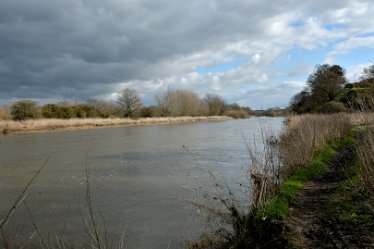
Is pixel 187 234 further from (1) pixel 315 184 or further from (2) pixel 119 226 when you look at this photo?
(1) pixel 315 184

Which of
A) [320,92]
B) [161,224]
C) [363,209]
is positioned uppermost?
[320,92]

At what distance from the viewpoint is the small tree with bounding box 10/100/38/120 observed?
1938 inches

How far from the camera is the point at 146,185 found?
1163 cm

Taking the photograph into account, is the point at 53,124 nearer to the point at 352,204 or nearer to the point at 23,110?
the point at 23,110

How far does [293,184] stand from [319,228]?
9.58 ft

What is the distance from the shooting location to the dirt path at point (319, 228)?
5.13 metres

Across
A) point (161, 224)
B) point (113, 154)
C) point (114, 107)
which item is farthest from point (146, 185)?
point (114, 107)

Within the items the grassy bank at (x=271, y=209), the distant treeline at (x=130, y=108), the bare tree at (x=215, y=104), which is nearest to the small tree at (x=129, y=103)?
the distant treeline at (x=130, y=108)

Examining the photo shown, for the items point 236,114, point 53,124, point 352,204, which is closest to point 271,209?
point 352,204

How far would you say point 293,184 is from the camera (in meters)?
8.65

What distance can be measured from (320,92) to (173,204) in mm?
43925

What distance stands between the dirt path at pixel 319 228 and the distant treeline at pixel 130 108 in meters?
48.2

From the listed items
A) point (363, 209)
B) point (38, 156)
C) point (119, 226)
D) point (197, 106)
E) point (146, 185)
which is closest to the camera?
point (363, 209)

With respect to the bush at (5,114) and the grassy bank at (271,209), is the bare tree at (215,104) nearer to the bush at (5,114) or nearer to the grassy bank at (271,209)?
the bush at (5,114)
